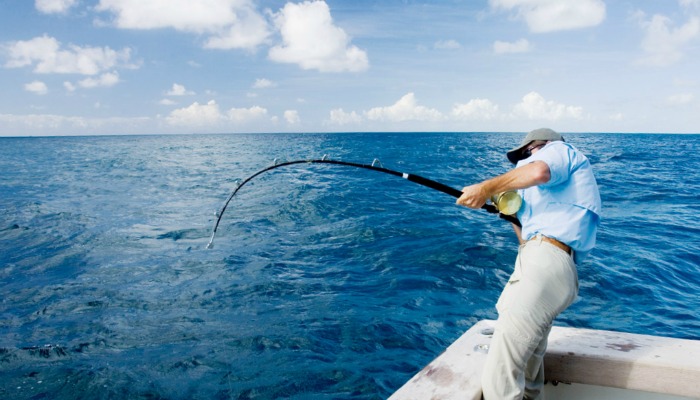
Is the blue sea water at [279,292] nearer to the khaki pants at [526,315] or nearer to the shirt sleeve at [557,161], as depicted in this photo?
the khaki pants at [526,315]

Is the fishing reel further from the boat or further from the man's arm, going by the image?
the boat

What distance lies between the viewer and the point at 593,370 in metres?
2.75

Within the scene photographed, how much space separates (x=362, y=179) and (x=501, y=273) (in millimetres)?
12473

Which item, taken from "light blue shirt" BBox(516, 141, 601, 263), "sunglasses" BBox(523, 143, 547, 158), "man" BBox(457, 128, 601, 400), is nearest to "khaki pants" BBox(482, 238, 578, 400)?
"man" BBox(457, 128, 601, 400)

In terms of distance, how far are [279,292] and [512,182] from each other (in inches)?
196

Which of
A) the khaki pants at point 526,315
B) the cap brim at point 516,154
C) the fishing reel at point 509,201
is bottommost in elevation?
the khaki pants at point 526,315

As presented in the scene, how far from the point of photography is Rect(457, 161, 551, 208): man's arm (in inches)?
92.9

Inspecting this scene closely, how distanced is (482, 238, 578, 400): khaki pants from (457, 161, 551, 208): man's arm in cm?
38

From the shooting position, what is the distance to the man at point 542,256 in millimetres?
2404

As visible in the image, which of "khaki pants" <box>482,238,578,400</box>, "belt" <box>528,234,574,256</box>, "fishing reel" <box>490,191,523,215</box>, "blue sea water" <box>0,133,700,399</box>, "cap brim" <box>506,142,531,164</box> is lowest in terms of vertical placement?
"blue sea water" <box>0,133,700,399</box>

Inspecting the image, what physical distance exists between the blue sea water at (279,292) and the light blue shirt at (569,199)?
2.62 m

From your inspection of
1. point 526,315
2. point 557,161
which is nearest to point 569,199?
point 557,161

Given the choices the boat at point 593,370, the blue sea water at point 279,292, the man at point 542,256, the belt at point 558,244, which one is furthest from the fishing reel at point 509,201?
the blue sea water at point 279,292

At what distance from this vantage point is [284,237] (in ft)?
32.8
